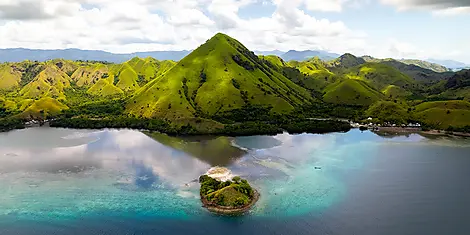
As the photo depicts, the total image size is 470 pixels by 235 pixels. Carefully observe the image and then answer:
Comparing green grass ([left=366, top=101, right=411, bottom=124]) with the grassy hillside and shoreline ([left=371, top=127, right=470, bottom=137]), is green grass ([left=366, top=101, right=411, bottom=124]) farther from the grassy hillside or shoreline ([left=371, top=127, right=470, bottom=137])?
shoreline ([left=371, top=127, right=470, bottom=137])

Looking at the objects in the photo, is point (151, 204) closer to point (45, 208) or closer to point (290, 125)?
point (45, 208)

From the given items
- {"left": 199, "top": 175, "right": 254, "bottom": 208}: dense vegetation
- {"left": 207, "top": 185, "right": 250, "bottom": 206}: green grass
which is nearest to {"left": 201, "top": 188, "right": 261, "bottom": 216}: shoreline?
{"left": 199, "top": 175, "right": 254, "bottom": 208}: dense vegetation

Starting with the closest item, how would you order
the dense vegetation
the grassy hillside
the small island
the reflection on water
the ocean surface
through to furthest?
the ocean surface → the small island → the dense vegetation → the reflection on water → the grassy hillside

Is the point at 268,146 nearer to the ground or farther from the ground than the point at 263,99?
nearer to the ground

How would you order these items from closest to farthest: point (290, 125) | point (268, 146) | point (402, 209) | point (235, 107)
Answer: point (402, 209)
point (268, 146)
point (290, 125)
point (235, 107)

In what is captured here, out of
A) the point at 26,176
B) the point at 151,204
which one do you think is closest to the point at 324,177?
the point at 151,204

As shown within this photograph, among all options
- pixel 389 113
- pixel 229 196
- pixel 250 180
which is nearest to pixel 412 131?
pixel 389 113

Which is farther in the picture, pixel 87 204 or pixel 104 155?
pixel 104 155
